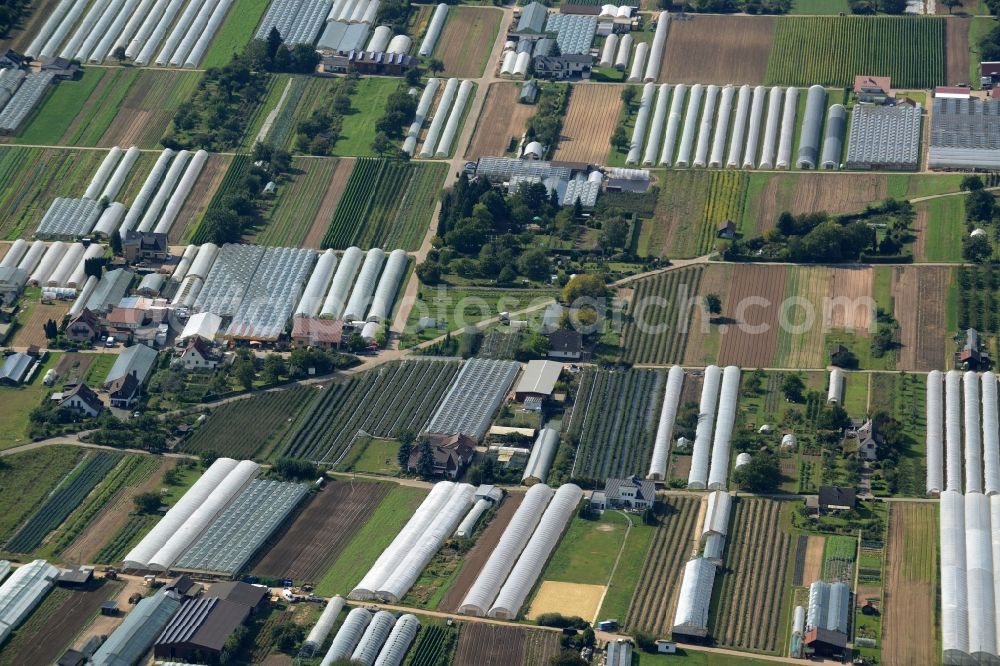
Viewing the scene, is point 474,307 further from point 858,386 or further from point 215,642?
point 215,642

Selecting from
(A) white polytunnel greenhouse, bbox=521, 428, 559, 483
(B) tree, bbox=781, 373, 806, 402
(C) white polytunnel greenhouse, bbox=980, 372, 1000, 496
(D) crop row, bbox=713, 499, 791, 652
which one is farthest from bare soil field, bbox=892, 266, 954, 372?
(A) white polytunnel greenhouse, bbox=521, 428, 559, 483

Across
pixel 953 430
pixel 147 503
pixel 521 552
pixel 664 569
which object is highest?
pixel 953 430

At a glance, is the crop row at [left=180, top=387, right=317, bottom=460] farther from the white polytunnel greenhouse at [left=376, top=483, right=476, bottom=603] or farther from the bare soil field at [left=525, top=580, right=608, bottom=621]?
the bare soil field at [left=525, top=580, right=608, bottom=621]

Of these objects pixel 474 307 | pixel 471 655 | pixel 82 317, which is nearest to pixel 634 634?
pixel 471 655

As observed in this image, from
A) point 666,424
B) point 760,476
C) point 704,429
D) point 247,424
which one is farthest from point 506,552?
point 247,424

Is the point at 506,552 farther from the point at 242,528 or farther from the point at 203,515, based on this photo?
the point at 203,515

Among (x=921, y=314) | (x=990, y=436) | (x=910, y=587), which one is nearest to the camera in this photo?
(x=910, y=587)

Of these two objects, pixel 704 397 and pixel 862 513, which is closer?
pixel 862 513

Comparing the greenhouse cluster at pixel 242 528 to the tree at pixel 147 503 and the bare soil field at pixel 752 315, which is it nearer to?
the tree at pixel 147 503

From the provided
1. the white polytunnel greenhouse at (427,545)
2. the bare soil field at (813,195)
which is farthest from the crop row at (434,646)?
the bare soil field at (813,195)
